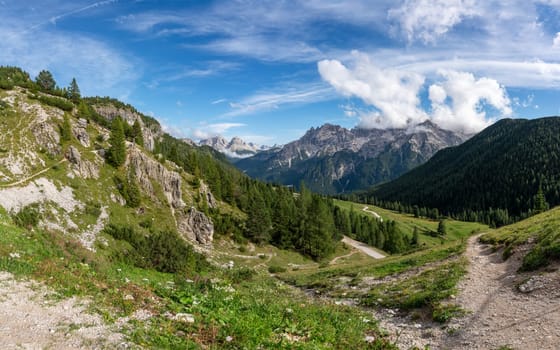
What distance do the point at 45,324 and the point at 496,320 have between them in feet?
70.7

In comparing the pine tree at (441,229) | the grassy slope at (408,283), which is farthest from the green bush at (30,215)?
the pine tree at (441,229)

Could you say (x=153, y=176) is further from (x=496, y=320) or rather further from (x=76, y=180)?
(x=496, y=320)

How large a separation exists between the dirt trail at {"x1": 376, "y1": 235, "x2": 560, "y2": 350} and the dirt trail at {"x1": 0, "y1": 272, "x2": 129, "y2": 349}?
1338 centimetres

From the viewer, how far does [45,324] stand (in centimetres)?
1095

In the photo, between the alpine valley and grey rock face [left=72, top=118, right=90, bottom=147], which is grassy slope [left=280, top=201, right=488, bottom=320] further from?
grey rock face [left=72, top=118, right=90, bottom=147]

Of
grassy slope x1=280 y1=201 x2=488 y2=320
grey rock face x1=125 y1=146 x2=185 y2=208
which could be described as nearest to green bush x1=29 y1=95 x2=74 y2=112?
grey rock face x1=125 y1=146 x2=185 y2=208

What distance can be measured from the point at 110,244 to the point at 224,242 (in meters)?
30.5

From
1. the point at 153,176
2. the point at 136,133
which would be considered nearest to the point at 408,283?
the point at 153,176

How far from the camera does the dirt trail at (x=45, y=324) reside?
984cm

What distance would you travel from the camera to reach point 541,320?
15406 millimetres

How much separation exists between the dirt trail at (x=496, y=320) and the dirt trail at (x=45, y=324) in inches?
527

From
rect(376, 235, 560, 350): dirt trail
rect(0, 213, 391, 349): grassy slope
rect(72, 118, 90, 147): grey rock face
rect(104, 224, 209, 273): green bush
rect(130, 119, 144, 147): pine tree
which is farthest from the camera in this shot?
rect(130, 119, 144, 147): pine tree

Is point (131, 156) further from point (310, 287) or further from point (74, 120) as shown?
point (310, 287)

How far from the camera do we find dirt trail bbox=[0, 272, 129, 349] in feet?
32.3
